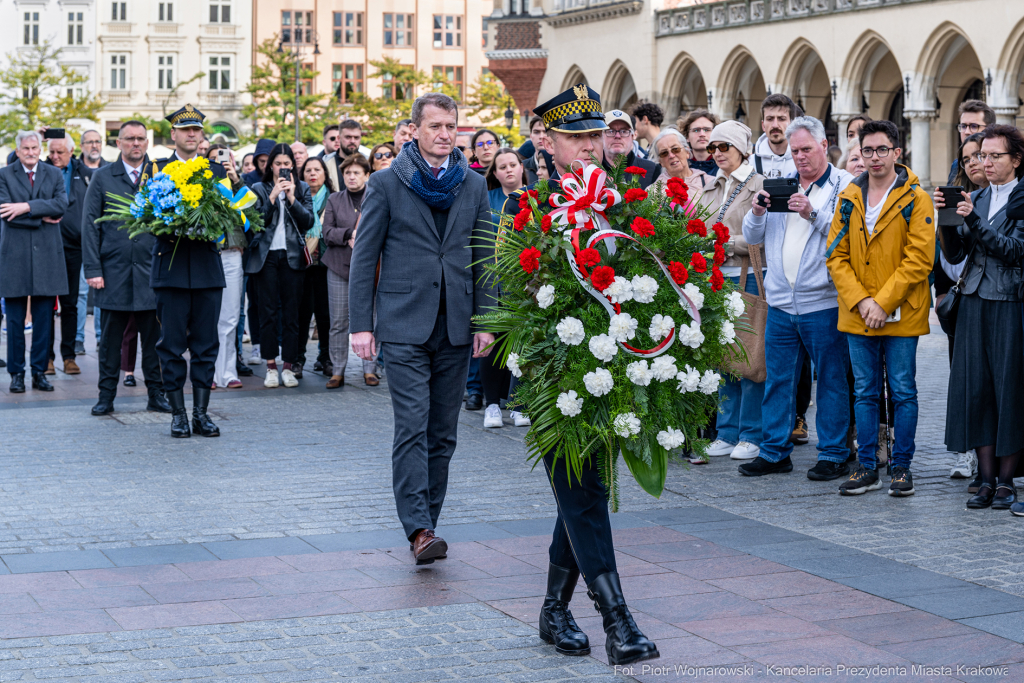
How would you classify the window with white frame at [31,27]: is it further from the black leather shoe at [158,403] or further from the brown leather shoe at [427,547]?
the brown leather shoe at [427,547]

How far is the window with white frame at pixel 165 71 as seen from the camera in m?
82.6

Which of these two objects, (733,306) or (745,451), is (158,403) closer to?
(745,451)

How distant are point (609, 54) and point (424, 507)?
4813cm

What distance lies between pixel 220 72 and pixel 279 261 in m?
73.7

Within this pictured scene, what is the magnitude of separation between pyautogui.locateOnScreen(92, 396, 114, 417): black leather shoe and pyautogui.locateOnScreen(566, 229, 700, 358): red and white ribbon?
24.6 feet

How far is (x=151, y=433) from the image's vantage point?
34.6 ft

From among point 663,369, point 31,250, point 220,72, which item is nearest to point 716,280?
point 663,369

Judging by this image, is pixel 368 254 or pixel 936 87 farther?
pixel 936 87

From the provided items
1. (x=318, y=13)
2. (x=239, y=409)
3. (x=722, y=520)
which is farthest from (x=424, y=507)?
(x=318, y=13)

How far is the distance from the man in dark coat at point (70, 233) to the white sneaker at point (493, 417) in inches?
225

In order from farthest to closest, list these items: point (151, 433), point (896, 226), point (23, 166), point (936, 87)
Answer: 1. point (936, 87)
2. point (23, 166)
3. point (151, 433)
4. point (896, 226)

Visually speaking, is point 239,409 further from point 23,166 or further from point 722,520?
point 722,520

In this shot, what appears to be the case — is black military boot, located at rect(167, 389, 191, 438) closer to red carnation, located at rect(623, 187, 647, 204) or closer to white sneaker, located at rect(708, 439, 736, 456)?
white sneaker, located at rect(708, 439, 736, 456)

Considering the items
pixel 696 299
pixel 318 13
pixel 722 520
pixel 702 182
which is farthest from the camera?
pixel 318 13
